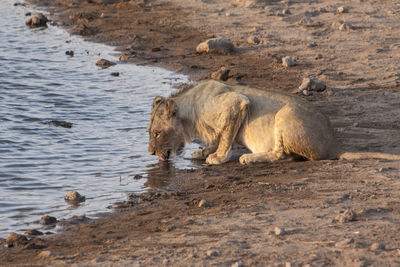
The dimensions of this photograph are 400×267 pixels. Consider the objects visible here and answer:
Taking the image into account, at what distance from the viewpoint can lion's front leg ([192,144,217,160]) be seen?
1001cm

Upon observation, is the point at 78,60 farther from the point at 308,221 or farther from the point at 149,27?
the point at 308,221

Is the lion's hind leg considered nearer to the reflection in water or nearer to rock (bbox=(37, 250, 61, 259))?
the reflection in water

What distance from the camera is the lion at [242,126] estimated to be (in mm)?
8906

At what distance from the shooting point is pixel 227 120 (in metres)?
9.52

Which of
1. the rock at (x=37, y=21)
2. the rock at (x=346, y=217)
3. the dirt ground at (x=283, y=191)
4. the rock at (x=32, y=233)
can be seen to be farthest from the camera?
the rock at (x=37, y=21)

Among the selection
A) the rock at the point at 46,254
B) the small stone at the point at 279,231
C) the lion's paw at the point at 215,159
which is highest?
the small stone at the point at 279,231

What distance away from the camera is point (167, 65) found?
1584 cm

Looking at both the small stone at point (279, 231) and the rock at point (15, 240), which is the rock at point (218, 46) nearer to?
the rock at point (15, 240)

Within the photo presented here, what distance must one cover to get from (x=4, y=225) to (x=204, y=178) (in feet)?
8.91

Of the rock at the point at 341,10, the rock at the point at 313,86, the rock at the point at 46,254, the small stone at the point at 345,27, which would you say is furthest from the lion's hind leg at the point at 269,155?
the rock at the point at 341,10

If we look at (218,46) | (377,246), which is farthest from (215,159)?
(218,46)

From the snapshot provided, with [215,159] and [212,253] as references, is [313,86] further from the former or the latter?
[212,253]

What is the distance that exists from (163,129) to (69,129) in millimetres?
2517

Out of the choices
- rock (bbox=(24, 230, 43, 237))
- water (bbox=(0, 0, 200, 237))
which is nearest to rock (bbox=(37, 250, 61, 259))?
rock (bbox=(24, 230, 43, 237))
